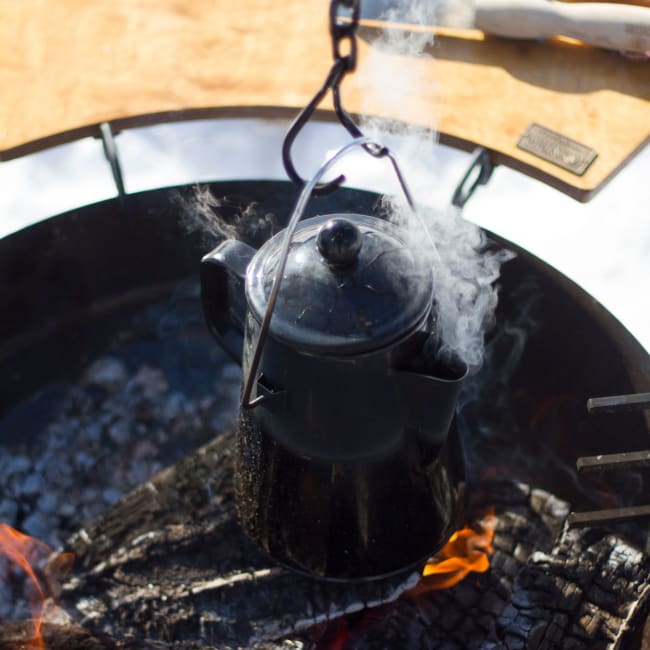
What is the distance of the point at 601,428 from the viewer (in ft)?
5.22

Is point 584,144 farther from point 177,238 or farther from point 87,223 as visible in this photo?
point 87,223

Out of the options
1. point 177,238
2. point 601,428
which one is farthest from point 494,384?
point 177,238

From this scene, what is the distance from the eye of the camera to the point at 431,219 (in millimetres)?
1493

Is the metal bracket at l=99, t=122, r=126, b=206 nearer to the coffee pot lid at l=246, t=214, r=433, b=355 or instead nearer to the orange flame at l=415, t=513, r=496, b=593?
the coffee pot lid at l=246, t=214, r=433, b=355

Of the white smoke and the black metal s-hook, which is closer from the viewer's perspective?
the black metal s-hook

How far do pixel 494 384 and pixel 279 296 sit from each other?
911 mm

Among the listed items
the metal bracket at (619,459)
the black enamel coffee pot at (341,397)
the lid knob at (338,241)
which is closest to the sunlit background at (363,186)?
the metal bracket at (619,459)

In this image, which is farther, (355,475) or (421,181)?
(421,181)

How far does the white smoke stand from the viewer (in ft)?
3.92

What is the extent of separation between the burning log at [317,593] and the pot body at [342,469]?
15 centimetres

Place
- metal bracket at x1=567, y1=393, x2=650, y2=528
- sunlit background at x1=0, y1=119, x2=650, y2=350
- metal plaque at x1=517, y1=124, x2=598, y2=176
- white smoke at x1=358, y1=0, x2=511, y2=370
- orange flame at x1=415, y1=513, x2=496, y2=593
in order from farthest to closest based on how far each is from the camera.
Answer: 1. sunlit background at x1=0, y1=119, x2=650, y2=350
2. metal plaque at x1=517, y1=124, x2=598, y2=176
3. orange flame at x1=415, y1=513, x2=496, y2=593
4. metal bracket at x1=567, y1=393, x2=650, y2=528
5. white smoke at x1=358, y1=0, x2=511, y2=370

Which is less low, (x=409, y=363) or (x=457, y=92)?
(x=457, y=92)

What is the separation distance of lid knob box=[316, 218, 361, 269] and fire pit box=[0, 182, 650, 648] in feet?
1.97

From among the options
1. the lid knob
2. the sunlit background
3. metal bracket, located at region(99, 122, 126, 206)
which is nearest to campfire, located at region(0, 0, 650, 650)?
the lid knob
